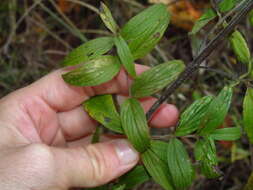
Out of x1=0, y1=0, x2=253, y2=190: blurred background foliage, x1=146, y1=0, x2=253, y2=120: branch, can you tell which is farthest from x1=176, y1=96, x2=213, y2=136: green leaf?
x1=0, y1=0, x2=253, y2=190: blurred background foliage

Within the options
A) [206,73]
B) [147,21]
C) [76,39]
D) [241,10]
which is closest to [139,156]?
[147,21]

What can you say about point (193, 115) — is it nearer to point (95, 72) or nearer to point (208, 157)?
point (208, 157)

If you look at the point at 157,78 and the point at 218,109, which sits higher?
the point at 157,78

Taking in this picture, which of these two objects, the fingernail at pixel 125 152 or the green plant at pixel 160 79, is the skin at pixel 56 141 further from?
the green plant at pixel 160 79

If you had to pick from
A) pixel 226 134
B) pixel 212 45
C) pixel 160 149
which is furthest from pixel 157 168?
pixel 212 45

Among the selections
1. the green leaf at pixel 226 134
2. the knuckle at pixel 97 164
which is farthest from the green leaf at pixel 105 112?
the green leaf at pixel 226 134
